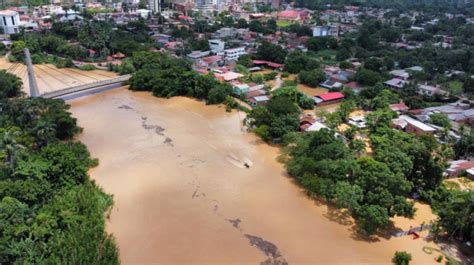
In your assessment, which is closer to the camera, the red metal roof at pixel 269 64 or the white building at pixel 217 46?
the red metal roof at pixel 269 64

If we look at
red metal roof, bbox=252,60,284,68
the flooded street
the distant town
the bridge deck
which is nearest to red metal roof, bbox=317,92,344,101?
the distant town

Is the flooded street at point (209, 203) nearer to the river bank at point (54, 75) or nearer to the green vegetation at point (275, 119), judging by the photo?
the green vegetation at point (275, 119)

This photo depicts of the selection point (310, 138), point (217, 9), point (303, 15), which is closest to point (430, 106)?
point (310, 138)

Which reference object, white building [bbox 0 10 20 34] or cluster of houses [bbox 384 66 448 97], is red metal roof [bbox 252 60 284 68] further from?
white building [bbox 0 10 20 34]

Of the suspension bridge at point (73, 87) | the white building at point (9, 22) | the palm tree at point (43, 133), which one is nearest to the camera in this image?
the palm tree at point (43, 133)

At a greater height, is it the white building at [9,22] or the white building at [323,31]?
the white building at [9,22]

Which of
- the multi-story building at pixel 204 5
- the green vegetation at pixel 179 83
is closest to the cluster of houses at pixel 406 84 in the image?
the green vegetation at pixel 179 83

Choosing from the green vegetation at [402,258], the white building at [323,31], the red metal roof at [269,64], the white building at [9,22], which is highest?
the white building at [9,22]
